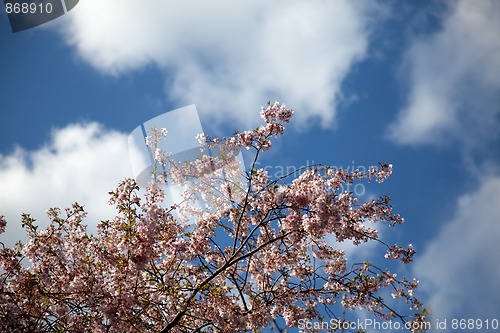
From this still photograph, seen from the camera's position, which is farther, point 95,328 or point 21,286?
point 21,286

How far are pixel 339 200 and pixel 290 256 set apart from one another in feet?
5.85

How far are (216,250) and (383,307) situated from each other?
126 inches

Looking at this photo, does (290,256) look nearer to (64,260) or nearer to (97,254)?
(97,254)

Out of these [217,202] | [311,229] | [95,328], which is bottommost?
[95,328]

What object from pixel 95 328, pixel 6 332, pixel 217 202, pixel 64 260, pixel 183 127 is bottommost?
pixel 6 332

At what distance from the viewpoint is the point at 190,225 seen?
27.3ft

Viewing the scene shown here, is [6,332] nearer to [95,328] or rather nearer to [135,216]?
[95,328]

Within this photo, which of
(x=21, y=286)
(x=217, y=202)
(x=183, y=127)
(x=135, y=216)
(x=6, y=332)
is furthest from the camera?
(x=183, y=127)

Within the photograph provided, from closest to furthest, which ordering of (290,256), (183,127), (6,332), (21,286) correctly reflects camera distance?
1. (6,332)
2. (21,286)
3. (290,256)
4. (183,127)

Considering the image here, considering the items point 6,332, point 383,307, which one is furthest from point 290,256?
point 6,332

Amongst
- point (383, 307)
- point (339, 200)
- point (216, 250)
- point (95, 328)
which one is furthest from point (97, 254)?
point (383, 307)

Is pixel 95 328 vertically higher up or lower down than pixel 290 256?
lower down

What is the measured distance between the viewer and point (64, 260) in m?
7.80

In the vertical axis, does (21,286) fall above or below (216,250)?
below
